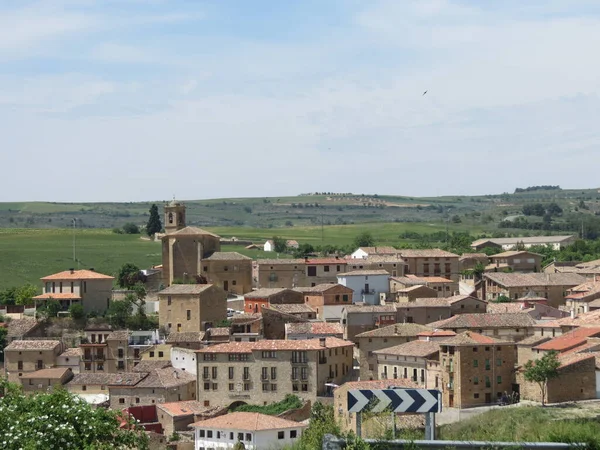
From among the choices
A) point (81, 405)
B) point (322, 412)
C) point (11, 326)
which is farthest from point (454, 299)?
point (81, 405)

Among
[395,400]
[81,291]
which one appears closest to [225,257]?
[81,291]

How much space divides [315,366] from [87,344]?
58.7ft

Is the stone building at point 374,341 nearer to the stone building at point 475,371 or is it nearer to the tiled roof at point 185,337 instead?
the stone building at point 475,371

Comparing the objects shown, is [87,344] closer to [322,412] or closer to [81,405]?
[322,412]

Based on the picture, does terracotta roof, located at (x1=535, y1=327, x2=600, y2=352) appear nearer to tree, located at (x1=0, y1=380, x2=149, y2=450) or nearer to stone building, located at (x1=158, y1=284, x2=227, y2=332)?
stone building, located at (x1=158, y1=284, x2=227, y2=332)

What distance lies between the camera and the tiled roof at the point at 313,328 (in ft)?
211

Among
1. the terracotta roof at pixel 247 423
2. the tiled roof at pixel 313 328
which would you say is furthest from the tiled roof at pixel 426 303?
the terracotta roof at pixel 247 423

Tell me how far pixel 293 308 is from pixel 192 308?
6.18m

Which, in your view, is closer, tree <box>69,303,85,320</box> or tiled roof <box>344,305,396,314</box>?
tiled roof <box>344,305,396,314</box>

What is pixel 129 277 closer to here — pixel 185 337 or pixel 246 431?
pixel 185 337

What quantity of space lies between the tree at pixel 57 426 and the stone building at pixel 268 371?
1001 inches

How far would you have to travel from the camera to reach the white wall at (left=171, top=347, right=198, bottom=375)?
2506 inches

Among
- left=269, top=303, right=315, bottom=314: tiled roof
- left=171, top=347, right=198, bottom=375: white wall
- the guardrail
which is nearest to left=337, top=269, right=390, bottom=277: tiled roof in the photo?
left=269, top=303, right=315, bottom=314: tiled roof

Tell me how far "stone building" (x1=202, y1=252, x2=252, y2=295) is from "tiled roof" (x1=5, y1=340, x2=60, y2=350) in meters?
16.4
